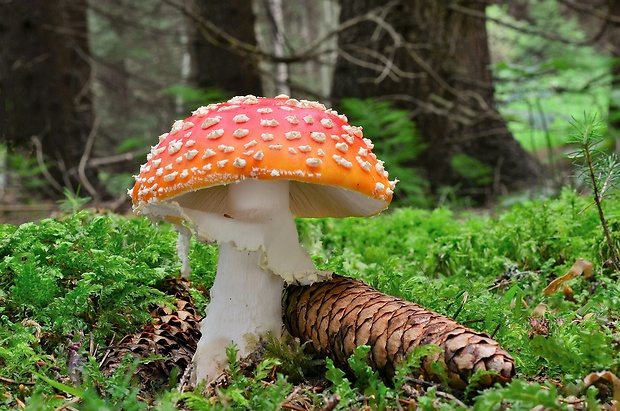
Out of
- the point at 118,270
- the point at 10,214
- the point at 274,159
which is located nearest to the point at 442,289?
the point at 274,159

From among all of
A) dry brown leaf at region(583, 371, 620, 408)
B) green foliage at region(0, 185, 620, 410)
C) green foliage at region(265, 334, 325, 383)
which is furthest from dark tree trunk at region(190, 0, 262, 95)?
dry brown leaf at region(583, 371, 620, 408)

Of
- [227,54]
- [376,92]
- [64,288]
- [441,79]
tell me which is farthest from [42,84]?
[64,288]

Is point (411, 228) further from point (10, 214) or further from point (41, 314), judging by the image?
point (10, 214)

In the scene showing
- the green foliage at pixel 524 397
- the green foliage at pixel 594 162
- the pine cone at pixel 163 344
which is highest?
the green foliage at pixel 594 162

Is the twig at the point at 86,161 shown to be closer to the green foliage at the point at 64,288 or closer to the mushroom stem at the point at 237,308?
the green foliage at the point at 64,288

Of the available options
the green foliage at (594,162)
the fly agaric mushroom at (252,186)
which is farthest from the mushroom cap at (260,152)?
the green foliage at (594,162)
